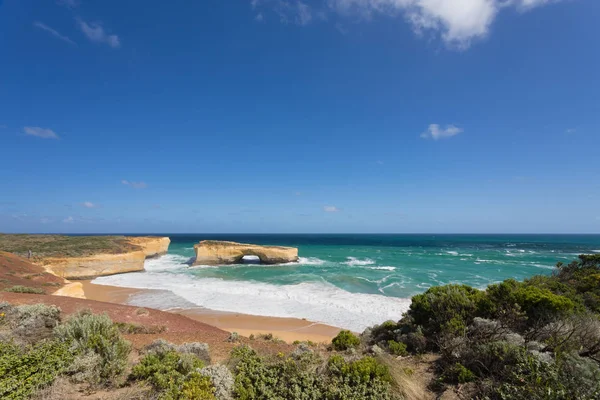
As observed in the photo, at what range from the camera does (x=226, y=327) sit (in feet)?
41.1

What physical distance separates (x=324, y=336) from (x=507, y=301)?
24.6 ft

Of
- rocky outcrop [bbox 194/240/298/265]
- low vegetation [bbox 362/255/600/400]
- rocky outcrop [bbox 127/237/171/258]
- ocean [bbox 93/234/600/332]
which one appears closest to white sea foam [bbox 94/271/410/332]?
ocean [bbox 93/234/600/332]

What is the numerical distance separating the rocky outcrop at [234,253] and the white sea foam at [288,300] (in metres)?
10.2

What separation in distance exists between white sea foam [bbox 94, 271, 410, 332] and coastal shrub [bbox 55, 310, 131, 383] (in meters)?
10.4

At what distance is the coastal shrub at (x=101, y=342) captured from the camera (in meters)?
4.34

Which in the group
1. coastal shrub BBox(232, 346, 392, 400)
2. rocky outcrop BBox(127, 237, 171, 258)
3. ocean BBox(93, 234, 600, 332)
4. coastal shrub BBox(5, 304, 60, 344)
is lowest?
ocean BBox(93, 234, 600, 332)

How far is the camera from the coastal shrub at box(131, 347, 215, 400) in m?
3.47

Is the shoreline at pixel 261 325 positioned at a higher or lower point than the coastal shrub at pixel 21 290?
lower

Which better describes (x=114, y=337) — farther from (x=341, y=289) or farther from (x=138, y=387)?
(x=341, y=289)

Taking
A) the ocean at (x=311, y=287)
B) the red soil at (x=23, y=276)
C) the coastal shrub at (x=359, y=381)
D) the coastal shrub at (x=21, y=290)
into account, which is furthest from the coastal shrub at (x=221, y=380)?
the red soil at (x=23, y=276)

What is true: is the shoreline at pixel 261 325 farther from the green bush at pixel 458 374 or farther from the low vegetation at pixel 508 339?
the green bush at pixel 458 374

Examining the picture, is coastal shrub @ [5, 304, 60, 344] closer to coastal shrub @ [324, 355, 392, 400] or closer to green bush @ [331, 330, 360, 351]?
coastal shrub @ [324, 355, 392, 400]

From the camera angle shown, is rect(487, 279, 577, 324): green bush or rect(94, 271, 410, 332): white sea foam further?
rect(94, 271, 410, 332): white sea foam

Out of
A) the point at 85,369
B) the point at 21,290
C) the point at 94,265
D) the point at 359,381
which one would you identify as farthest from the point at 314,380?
the point at 94,265
